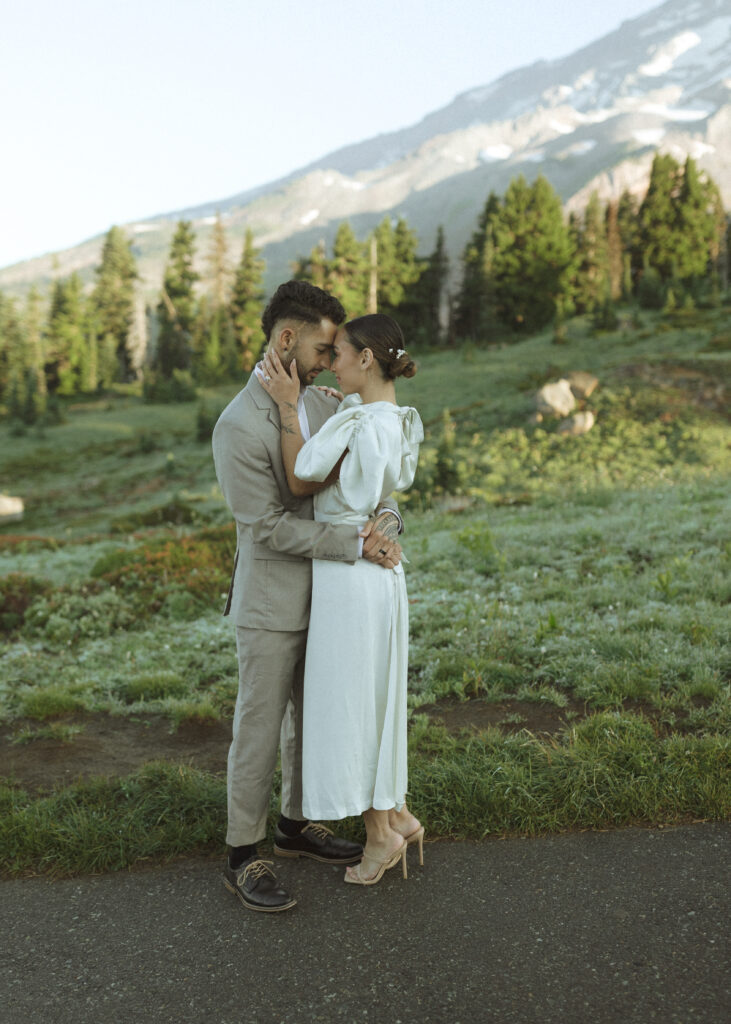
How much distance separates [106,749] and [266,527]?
2933 mm

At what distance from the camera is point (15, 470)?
3897 cm

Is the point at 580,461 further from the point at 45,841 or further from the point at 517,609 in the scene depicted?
the point at 45,841

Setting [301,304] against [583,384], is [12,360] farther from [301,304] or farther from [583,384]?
[301,304]

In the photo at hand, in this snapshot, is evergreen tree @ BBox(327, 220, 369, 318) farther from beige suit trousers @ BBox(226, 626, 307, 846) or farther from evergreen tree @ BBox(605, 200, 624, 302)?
beige suit trousers @ BBox(226, 626, 307, 846)

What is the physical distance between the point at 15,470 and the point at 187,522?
22.0 metres

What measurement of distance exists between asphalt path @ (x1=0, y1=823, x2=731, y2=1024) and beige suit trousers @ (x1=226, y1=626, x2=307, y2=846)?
0.37m

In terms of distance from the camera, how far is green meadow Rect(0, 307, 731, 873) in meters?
4.20

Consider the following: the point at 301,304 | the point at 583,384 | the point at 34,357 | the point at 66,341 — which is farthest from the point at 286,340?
the point at 66,341

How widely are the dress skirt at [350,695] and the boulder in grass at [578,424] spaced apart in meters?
22.0

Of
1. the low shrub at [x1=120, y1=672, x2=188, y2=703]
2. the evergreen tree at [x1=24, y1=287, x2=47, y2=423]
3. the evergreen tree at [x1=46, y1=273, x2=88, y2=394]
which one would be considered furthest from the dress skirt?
the evergreen tree at [x1=46, y1=273, x2=88, y2=394]

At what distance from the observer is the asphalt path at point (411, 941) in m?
2.80

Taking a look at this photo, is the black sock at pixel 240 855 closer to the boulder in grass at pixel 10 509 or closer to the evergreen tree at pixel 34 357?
the boulder in grass at pixel 10 509

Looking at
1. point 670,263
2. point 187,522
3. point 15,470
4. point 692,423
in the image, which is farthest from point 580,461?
point 670,263

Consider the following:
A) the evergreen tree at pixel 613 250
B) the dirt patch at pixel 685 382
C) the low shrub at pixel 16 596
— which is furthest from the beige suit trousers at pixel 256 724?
the evergreen tree at pixel 613 250
